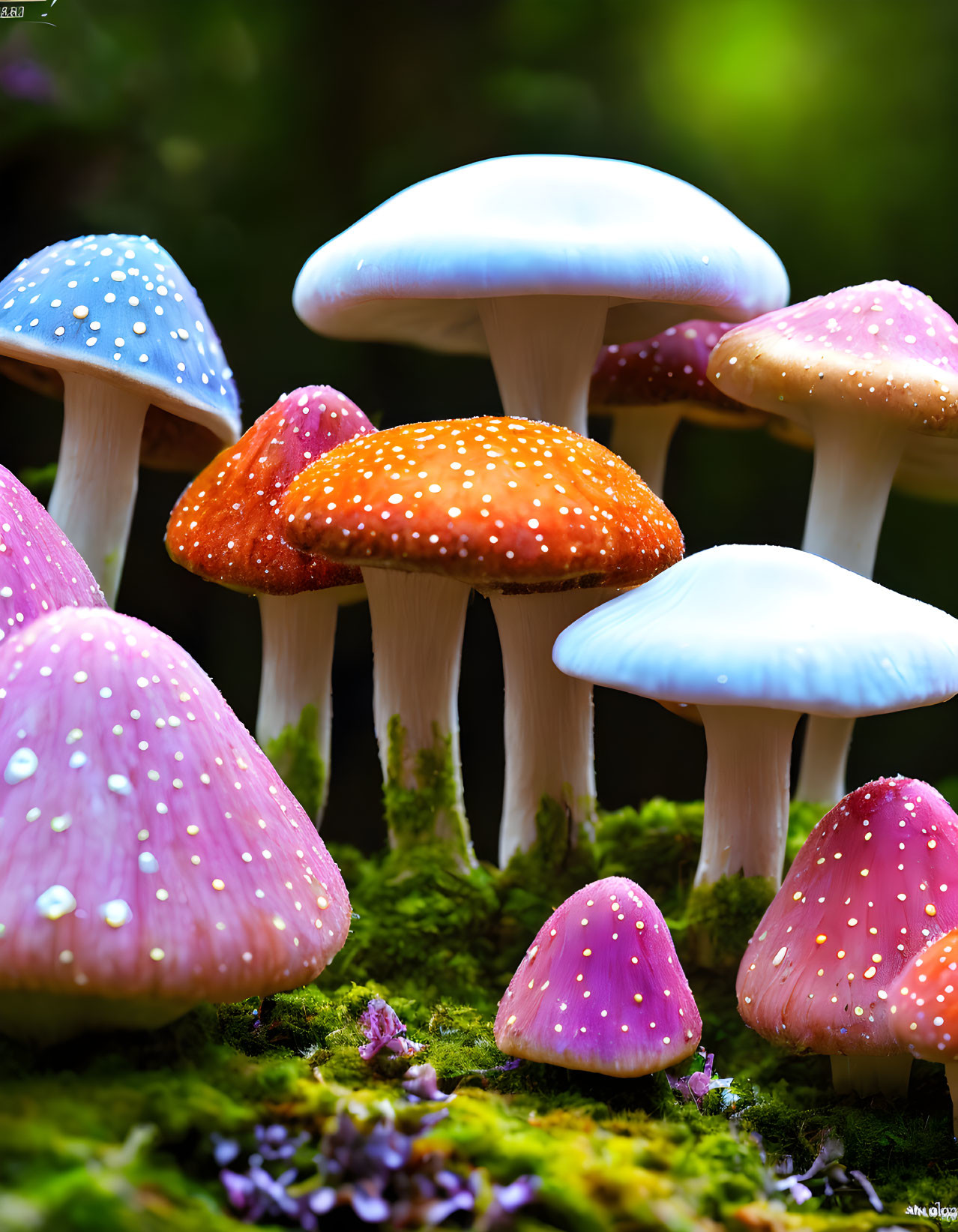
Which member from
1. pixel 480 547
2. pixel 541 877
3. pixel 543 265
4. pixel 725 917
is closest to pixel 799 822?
pixel 725 917

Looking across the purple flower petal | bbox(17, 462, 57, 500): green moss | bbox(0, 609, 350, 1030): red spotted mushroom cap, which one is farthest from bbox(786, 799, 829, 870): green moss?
bbox(17, 462, 57, 500): green moss

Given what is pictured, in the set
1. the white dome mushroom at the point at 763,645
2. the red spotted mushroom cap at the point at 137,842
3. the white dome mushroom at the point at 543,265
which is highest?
the white dome mushroom at the point at 543,265

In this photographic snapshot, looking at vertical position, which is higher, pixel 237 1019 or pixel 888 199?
pixel 888 199

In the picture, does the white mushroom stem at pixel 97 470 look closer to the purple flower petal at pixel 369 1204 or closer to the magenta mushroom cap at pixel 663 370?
the magenta mushroom cap at pixel 663 370

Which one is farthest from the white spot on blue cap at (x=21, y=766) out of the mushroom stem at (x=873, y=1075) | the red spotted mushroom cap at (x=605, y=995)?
the mushroom stem at (x=873, y=1075)

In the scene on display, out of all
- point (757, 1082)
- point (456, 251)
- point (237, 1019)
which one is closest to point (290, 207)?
point (456, 251)

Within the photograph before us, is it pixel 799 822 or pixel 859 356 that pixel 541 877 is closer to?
pixel 799 822

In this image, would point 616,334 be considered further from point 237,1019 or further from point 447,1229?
point 447,1229
